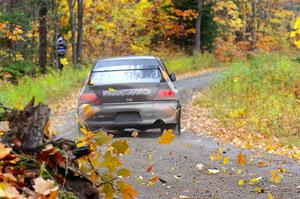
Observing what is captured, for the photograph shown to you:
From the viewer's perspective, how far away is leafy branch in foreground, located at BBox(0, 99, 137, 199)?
300 cm

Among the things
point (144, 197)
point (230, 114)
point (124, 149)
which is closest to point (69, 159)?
point (124, 149)

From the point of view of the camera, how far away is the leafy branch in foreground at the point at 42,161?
300cm

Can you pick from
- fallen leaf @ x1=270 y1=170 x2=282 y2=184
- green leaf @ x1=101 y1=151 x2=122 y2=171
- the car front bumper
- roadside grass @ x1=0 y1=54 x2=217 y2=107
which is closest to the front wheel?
the car front bumper

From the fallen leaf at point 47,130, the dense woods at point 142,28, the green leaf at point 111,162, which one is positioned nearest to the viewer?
the fallen leaf at point 47,130

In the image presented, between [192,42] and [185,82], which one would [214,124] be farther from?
[192,42]

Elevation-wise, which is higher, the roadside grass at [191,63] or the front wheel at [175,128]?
the front wheel at [175,128]

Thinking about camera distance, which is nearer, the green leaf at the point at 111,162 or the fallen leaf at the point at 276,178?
the green leaf at the point at 111,162

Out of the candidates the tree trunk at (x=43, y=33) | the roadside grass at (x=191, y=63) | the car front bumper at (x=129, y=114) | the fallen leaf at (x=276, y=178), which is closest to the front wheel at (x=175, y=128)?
the car front bumper at (x=129, y=114)

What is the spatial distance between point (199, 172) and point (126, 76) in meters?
3.60

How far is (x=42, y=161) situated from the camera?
3.47 meters

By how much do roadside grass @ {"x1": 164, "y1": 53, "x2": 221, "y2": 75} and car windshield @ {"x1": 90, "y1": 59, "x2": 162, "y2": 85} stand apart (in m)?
19.5

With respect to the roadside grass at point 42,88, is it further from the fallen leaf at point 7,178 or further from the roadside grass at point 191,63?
the fallen leaf at point 7,178

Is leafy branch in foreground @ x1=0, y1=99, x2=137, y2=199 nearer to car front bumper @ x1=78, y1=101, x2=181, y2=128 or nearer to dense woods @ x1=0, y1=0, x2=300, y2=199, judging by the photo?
dense woods @ x1=0, y1=0, x2=300, y2=199

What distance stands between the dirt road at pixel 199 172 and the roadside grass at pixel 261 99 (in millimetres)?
2462
